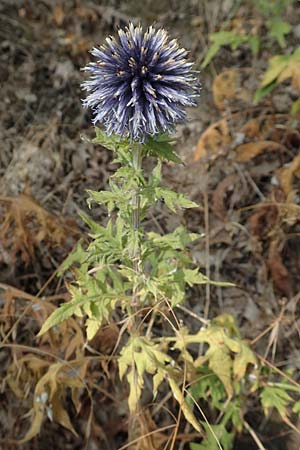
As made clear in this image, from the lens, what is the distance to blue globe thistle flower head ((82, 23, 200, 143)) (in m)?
1.81

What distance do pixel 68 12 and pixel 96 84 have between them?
3100mm

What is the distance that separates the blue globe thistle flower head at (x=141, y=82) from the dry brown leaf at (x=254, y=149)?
5.50 feet

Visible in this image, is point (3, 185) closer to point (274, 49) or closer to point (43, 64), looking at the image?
point (43, 64)

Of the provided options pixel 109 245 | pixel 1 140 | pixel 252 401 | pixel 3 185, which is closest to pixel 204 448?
pixel 252 401

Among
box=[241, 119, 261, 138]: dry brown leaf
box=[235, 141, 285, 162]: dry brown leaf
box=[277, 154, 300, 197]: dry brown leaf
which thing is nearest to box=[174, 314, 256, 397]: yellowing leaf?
box=[277, 154, 300, 197]: dry brown leaf

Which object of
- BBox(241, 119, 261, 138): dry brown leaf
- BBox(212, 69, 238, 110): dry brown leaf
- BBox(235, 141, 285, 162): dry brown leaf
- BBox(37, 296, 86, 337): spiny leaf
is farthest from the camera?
BBox(212, 69, 238, 110): dry brown leaf

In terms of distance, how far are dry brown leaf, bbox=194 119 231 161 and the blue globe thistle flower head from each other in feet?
5.53

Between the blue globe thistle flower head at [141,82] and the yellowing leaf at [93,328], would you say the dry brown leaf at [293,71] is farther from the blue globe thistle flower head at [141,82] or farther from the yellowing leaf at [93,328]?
the yellowing leaf at [93,328]

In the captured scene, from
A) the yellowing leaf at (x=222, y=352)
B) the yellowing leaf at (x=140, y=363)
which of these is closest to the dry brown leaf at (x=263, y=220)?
the yellowing leaf at (x=222, y=352)

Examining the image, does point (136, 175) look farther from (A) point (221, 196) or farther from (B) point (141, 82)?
(A) point (221, 196)

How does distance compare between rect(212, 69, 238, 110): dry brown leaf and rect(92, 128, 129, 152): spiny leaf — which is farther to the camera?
rect(212, 69, 238, 110): dry brown leaf

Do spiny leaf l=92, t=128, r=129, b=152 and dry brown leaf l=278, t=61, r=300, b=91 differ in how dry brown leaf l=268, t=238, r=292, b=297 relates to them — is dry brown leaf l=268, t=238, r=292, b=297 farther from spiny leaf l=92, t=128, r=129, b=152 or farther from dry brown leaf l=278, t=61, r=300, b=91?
spiny leaf l=92, t=128, r=129, b=152

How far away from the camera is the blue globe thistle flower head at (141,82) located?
1813 mm

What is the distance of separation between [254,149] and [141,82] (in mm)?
1787
